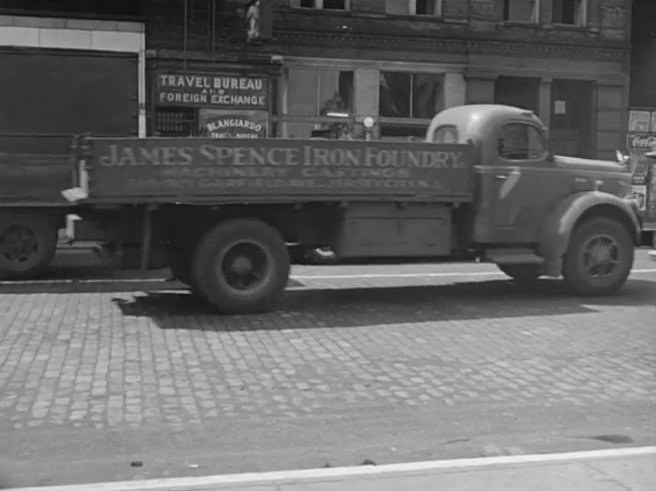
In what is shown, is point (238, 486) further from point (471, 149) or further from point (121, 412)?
point (471, 149)

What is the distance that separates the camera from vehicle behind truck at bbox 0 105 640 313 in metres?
9.78

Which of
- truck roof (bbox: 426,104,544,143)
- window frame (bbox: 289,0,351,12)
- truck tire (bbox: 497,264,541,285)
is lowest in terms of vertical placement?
truck tire (bbox: 497,264,541,285)

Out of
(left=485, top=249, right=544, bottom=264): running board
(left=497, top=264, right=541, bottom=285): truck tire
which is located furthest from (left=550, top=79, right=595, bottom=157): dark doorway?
(left=485, top=249, right=544, bottom=264): running board

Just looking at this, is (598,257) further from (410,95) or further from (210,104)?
(410,95)

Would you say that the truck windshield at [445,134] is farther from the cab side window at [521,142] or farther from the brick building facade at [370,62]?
the brick building facade at [370,62]

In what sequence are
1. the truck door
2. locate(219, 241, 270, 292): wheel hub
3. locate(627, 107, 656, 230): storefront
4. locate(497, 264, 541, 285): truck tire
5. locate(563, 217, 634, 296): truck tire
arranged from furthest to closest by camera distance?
locate(627, 107, 656, 230): storefront < locate(497, 264, 541, 285): truck tire < locate(563, 217, 634, 296): truck tire < the truck door < locate(219, 241, 270, 292): wheel hub

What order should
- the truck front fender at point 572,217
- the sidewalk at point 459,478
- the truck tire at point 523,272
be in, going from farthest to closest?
the truck tire at point 523,272 < the truck front fender at point 572,217 < the sidewalk at point 459,478

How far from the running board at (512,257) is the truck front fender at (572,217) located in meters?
0.14

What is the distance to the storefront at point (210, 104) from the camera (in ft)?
71.6

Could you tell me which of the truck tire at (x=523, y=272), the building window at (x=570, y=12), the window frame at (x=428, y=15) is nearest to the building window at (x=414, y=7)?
the window frame at (x=428, y=15)

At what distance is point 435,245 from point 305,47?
13.1 meters

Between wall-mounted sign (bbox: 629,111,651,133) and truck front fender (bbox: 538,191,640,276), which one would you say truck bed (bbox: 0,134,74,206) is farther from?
wall-mounted sign (bbox: 629,111,651,133)

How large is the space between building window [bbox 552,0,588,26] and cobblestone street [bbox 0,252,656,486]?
15.2m

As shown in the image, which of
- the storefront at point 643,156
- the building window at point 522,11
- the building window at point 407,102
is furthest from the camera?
the building window at point 522,11
